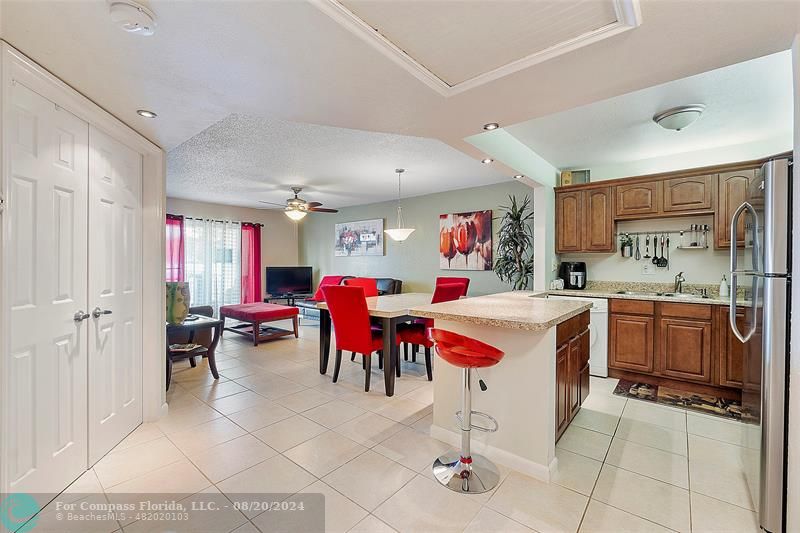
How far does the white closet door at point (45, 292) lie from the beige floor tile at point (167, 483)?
308 mm

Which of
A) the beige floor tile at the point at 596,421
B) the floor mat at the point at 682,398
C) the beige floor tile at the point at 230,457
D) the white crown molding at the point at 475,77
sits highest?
the white crown molding at the point at 475,77

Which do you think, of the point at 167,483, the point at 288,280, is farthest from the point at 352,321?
the point at 288,280

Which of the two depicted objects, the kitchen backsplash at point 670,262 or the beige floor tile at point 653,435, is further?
the kitchen backsplash at point 670,262

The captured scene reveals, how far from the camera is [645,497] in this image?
1.80m

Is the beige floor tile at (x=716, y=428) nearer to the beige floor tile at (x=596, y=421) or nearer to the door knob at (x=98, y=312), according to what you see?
the beige floor tile at (x=596, y=421)

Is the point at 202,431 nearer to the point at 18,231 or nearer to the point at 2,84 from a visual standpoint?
the point at 18,231

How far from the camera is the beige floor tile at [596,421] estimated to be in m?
2.56

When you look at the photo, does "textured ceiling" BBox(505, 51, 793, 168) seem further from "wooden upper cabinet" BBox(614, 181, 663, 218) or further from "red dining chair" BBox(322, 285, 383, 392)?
"red dining chair" BBox(322, 285, 383, 392)

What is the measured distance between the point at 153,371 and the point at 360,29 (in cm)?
277

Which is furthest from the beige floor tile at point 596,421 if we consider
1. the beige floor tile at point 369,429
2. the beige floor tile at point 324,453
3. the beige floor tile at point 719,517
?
the beige floor tile at point 324,453

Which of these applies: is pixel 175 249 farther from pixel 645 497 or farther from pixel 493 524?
pixel 645 497

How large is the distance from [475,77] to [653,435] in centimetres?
271

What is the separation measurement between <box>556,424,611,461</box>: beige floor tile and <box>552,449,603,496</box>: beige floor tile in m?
0.06

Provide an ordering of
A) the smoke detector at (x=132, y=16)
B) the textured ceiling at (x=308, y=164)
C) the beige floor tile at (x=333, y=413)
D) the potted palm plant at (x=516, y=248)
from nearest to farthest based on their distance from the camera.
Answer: the smoke detector at (x=132, y=16), the beige floor tile at (x=333, y=413), the textured ceiling at (x=308, y=164), the potted palm plant at (x=516, y=248)
